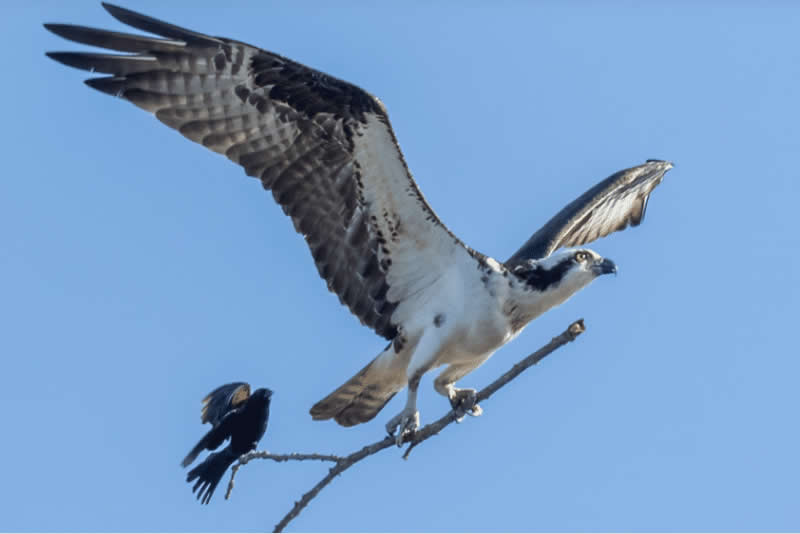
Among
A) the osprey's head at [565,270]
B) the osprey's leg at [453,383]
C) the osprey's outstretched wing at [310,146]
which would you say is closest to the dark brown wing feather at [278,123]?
the osprey's outstretched wing at [310,146]

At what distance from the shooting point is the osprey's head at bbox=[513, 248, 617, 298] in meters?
9.15

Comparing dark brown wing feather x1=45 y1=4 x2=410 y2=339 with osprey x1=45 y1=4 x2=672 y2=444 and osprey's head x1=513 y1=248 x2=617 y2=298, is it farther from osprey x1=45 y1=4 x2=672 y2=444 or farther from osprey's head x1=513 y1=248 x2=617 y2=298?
osprey's head x1=513 y1=248 x2=617 y2=298

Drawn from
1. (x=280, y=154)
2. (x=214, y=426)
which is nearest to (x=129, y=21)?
(x=280, y=154)

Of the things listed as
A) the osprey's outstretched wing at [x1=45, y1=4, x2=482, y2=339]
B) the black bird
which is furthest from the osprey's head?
the black bird

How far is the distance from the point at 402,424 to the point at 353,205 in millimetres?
1946

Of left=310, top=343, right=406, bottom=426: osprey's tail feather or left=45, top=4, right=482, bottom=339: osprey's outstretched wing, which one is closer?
left=45, top=4, right=482, bottom=339: osprey's outstretched wing

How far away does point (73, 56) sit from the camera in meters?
8.83

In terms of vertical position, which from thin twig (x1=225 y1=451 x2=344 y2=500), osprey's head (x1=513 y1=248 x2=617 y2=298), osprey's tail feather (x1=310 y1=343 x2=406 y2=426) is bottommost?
thin twig (x1=225 y1=451 x2=344 y2=500)

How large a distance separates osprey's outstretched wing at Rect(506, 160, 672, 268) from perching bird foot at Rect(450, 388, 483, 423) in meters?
1.74

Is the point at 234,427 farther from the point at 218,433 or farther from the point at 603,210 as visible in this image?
the point at 603,210

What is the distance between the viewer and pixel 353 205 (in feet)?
31.2

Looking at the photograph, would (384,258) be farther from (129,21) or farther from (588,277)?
(129,21)

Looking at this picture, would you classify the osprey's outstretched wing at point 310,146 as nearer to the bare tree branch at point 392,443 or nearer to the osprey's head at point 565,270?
the osprey's head at point 565,270

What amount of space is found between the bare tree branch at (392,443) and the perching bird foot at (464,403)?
0.27 meters
